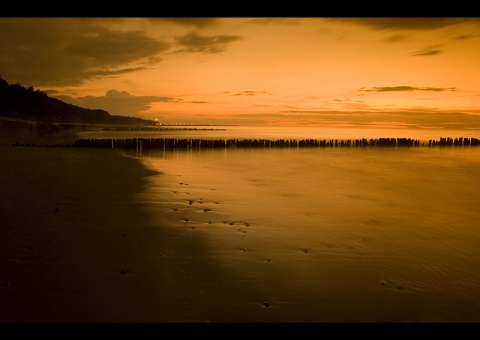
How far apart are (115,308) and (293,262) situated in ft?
9.33

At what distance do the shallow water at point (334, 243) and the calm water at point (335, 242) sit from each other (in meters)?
0.02

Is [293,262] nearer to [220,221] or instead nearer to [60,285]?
[220,221]

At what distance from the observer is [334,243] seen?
22.6 feet

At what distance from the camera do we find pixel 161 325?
198 cm

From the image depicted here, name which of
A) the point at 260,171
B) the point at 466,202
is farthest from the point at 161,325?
the point at 260,171

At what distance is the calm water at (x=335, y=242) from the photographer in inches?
177

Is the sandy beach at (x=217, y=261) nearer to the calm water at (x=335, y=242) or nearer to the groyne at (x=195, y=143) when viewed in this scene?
the calm water at (x=335, y=242)

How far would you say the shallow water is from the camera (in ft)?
14.6

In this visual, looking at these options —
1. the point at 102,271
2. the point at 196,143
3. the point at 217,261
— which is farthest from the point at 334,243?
the point at 196,143

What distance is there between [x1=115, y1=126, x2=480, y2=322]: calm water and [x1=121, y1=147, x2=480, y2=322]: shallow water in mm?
17

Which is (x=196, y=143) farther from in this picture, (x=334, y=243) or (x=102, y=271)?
(x=102, y=271)

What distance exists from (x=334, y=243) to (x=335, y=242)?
0.08 m

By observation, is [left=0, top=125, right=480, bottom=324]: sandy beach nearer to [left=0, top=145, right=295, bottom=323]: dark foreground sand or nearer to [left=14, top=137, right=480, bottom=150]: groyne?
[left=0, top=145, right=295, bottom=323]: dark foreground sand

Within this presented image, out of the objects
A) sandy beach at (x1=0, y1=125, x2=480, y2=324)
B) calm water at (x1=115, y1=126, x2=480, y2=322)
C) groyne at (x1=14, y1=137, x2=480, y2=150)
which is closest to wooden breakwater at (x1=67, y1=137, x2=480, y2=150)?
groyne at (x1=14, y1=137, x2=480, y2=150)
